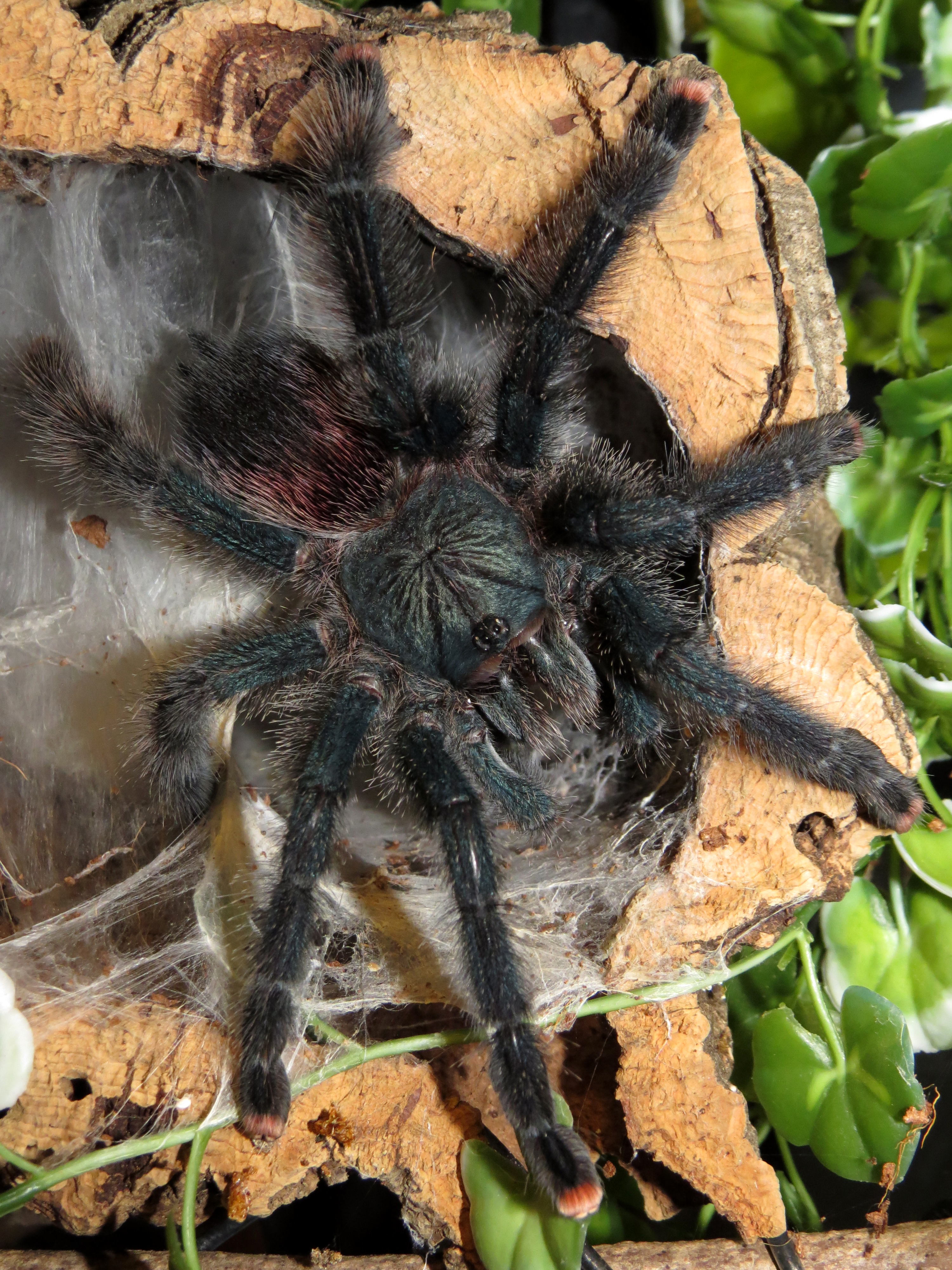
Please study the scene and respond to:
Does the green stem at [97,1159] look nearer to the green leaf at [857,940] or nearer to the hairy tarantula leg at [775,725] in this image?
the hairy tarantula leg at [775,725]

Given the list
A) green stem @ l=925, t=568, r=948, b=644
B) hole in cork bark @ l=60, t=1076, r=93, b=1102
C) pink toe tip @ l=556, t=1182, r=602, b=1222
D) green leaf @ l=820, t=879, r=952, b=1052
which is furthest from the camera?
green stem @ l=925, t=568, r=948, b=644

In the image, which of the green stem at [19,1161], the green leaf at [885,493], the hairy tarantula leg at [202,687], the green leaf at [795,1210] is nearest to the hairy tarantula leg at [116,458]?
the hairy tarantula leg at [202,687]

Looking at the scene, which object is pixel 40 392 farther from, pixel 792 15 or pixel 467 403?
pixel 792 15

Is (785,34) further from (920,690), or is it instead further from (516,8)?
(920,690)

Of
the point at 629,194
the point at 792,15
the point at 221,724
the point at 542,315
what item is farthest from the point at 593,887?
the point at 792,15

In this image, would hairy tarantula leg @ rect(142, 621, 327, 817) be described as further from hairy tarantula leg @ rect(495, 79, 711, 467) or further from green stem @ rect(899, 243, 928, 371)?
green stem @ rect(899, 243, 928, 371)

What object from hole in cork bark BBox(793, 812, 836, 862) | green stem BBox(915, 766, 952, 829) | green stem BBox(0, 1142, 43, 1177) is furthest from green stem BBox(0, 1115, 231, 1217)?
green stem BBox(915, 766, 952, 829)
